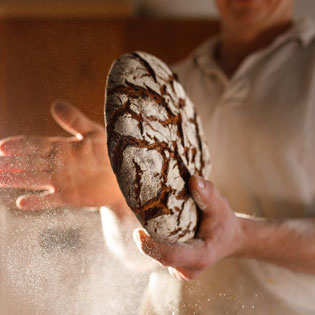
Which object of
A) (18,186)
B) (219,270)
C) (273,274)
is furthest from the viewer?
(273,274)

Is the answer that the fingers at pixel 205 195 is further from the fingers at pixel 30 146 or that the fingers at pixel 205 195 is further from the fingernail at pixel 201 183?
the fingers at pixel 30 146

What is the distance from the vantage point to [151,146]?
14.7 inches

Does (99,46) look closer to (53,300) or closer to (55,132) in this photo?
(55,132)

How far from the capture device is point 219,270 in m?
0.51

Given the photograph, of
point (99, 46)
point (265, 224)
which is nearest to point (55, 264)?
point (99, 46)

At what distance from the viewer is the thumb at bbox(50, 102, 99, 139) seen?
36 centimetres

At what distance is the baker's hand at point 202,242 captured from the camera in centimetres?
42

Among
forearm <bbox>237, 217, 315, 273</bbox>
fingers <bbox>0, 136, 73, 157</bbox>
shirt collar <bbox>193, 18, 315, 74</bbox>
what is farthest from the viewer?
shirt collar <bbox>193, 18, 315, 74</bbox>

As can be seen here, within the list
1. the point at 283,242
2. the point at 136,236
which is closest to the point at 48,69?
the point at 136,236

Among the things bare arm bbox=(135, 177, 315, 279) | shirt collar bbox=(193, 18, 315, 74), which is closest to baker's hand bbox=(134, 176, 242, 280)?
bare arm bbox=(135, 177, 315, 279)

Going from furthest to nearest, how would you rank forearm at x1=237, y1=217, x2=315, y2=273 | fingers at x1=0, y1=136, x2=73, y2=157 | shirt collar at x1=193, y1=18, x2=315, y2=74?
shirt collar at x1=193, y1=18, x2=315, y2=74 → forearm at x1=237, y1=217, x2=315, y2=273 → fingers at x1=0, y1=136, x2=73, y2=157

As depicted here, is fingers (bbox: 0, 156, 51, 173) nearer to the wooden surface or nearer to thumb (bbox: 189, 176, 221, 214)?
the wooden surface

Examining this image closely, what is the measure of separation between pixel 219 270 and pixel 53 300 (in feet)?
0.70

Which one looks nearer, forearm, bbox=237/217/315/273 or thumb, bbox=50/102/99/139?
thumb, bbox=50/102/99/139
